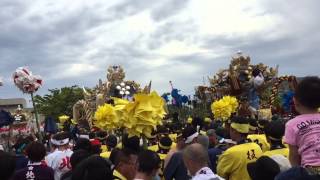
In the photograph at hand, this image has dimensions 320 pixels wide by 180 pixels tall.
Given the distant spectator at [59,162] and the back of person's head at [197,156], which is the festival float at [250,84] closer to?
the distant spectator at [59,162]

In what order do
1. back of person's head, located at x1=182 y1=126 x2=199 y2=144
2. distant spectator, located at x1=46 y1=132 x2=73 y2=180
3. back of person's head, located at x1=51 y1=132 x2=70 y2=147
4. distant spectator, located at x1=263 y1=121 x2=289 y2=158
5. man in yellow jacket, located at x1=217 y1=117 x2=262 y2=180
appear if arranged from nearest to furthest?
distant spectator, located at x1=263 y1=121 x2=289 y2=158 → man in yellow jacket, located at x1=217 y1=117 x2=262 y2=180 → distant spectator, located at x1=46 y1=132 x2=73 y2=180 → back of person's head, located at x1=182 y1=126 x2=199 y2=144 → back of person's head, located at x1=51 y1=132 x2=70 y2=147

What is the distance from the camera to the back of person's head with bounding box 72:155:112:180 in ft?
12.0

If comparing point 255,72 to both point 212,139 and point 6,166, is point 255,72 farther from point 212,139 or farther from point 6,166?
point 6,166

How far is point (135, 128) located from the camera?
16.5 feet

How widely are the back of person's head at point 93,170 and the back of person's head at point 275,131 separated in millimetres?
2408

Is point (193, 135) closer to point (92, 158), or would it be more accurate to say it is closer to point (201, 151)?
point (201, 151)

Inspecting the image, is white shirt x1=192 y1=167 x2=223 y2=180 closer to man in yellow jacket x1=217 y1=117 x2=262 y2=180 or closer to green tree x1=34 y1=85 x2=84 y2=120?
man in yellow jacket x1=217 y1=117 x2=262 y2=180

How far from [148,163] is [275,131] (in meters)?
1.99

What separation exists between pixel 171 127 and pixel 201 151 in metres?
6.55

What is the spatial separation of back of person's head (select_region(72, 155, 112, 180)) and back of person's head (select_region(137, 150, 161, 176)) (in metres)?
0.42

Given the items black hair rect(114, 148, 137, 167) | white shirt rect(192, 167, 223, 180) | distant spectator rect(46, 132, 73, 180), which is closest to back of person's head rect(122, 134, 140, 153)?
black hair rect(114, 148, 137, 167)

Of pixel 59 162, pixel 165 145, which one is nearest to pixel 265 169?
pixel 165 145

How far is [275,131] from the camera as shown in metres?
5.46

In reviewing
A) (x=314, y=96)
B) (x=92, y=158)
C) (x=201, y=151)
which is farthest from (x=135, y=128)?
(x=314, y=96)
